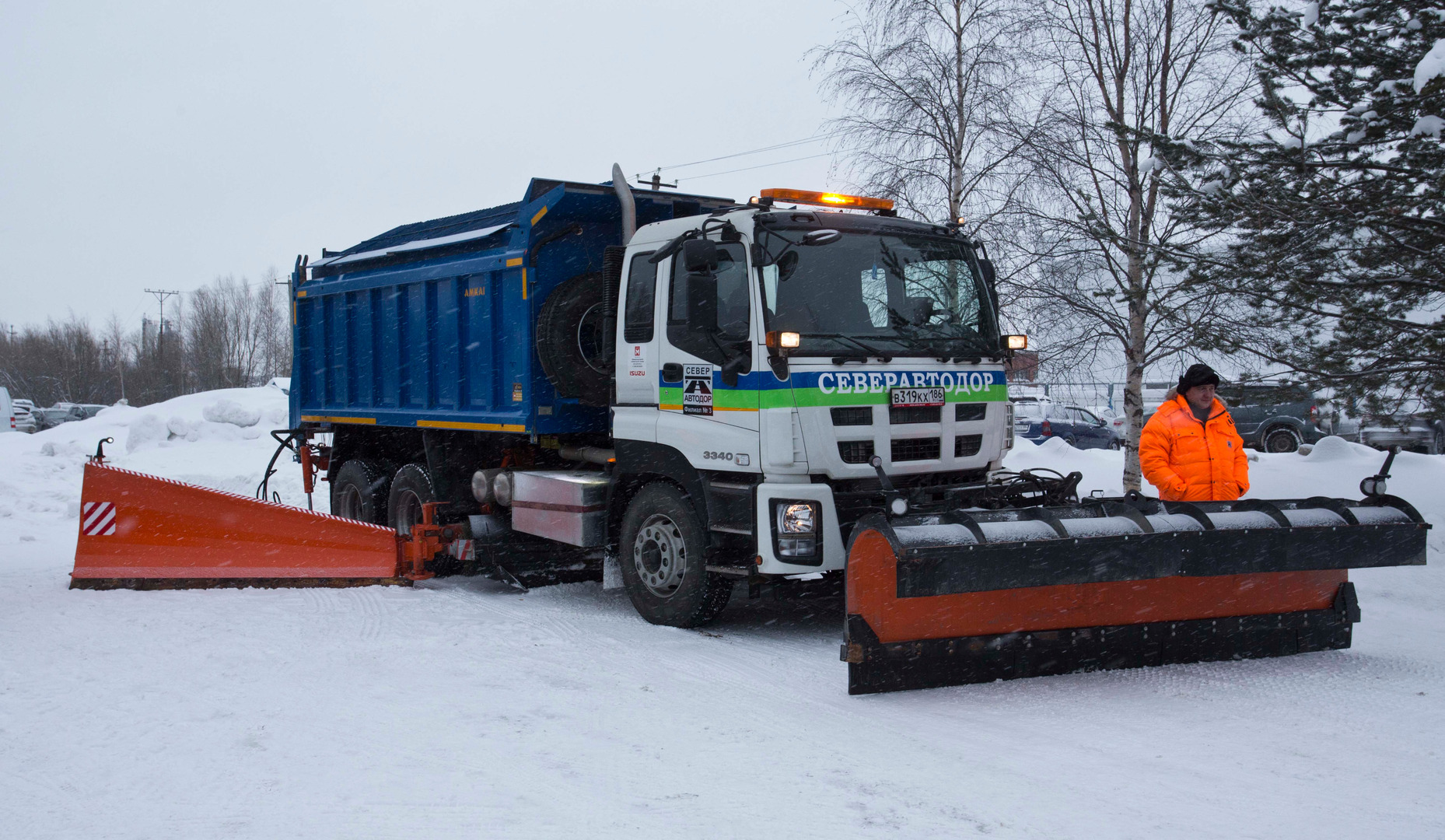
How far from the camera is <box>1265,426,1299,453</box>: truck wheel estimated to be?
23.0 meters

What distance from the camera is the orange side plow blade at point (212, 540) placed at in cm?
833

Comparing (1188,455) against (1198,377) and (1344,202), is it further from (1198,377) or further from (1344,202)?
(1344,202)

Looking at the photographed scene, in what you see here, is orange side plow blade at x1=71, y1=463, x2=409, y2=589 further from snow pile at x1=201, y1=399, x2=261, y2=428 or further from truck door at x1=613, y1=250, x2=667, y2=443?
snow pile at x1=201, y1=399, x2=261, y2=428

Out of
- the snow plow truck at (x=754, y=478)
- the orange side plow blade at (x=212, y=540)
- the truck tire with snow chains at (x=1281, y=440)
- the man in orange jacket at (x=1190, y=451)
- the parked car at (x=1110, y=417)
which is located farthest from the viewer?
the parked car at (x=1110, y=417)

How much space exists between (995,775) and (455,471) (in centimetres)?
623

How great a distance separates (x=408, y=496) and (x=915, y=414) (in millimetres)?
5321

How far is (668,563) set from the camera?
6.89 m

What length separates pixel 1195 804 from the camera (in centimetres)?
378

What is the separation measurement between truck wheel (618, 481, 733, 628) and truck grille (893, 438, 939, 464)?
4.28 feet

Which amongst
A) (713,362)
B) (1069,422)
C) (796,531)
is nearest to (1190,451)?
(796,531)

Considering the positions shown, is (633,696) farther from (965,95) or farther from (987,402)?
(965,95)

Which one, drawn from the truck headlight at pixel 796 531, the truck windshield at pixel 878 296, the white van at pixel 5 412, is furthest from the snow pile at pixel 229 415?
the truck headlight at pixel 796 531

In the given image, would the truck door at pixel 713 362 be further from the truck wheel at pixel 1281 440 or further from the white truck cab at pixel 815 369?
the truck wheel at pixel 1281 440

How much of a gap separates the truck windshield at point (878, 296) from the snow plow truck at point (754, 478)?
0.02 meters
